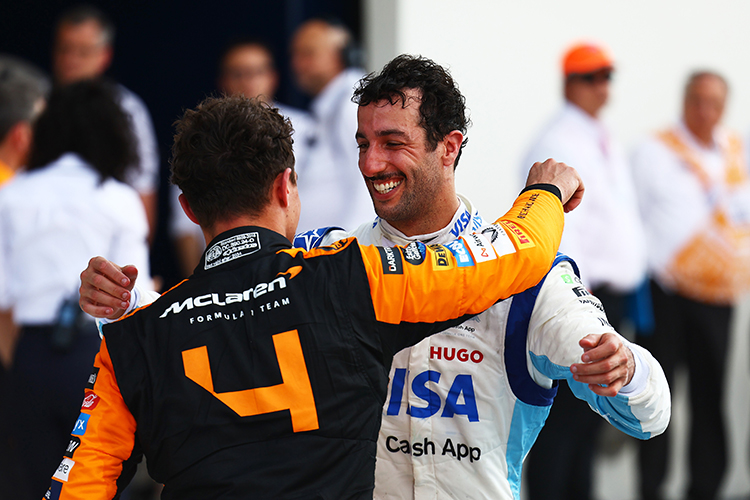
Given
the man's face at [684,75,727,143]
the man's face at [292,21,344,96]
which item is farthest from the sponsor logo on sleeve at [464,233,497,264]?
the man's face at [684,75,727,143]

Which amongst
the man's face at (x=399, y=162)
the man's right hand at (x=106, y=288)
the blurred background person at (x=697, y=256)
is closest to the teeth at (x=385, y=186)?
the man's face at (x=399, y=162)

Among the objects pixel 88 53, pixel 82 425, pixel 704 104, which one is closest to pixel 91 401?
pixel 82 425

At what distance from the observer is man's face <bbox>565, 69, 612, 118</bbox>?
4.68 meters

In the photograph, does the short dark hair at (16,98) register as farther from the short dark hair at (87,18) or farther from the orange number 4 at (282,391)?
the orange number 4 at (282,391)

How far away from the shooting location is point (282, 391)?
1.64 meters

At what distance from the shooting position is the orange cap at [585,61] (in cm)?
467

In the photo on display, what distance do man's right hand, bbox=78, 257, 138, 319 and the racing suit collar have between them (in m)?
0.70

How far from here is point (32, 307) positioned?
10.8 feet

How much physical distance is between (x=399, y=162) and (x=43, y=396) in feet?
5.99

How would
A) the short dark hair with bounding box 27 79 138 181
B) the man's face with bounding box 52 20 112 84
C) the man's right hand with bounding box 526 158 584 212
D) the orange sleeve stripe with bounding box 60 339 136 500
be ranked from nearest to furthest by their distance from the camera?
the orange sleeve stripe with bounding box 60 339 136 500, the man's right hand with bounding box 526 158 584 212, the short dark hair with bounding box 27 79 138 181, the man's face with bounding box 52 20 112 84

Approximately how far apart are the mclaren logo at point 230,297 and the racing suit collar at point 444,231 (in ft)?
1.97

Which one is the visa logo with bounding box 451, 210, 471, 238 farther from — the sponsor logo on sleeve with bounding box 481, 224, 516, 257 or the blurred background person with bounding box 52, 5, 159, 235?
the blurred background person with bounding box 52, 5, 159, 235

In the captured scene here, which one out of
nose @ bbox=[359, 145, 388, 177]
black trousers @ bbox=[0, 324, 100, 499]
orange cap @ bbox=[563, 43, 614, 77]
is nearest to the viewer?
nose @ bbox=[359, 145, 388, 177]

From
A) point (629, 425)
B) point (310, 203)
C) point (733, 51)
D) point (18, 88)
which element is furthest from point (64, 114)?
point (733, 51)
